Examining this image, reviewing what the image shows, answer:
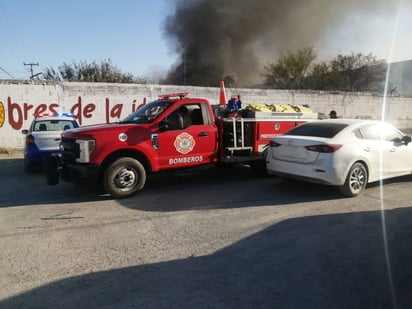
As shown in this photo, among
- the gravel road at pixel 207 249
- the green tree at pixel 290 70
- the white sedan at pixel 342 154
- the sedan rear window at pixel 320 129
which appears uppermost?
the green tree at pixel 290 70

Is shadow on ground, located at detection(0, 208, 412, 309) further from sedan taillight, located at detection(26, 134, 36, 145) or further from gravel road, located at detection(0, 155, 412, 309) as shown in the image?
sedan taillight, located at detection(26, 134, 36, 145)

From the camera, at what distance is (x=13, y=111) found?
13.7 metres

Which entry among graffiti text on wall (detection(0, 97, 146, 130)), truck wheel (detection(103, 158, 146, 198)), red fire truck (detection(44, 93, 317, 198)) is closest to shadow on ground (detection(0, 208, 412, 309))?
truck wheel (detection(103, 158, 146, 198))

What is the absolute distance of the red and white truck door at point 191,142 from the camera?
23.4ft

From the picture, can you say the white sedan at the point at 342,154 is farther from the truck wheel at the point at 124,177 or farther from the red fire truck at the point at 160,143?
the truck wheel at the point at 124,177

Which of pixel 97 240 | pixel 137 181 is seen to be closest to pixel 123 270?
pixel 97 240

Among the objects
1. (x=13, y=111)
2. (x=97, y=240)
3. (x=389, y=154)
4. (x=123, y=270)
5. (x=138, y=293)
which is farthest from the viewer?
(x=13, y=111)

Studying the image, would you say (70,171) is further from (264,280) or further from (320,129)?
(320,129)

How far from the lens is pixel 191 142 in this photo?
7.43 m

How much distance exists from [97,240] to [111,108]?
36.7ft

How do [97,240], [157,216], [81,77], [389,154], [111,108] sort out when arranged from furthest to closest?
[81,77], [111,108], [389,154], [157,216], [97,240]

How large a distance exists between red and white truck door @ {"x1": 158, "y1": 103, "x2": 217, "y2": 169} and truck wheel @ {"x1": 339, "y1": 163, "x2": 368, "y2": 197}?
268cm

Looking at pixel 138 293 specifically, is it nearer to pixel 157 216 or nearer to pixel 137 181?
pixel 157 216

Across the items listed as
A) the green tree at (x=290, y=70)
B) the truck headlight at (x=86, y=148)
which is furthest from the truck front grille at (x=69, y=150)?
the green tree at (x=290, y=70)
